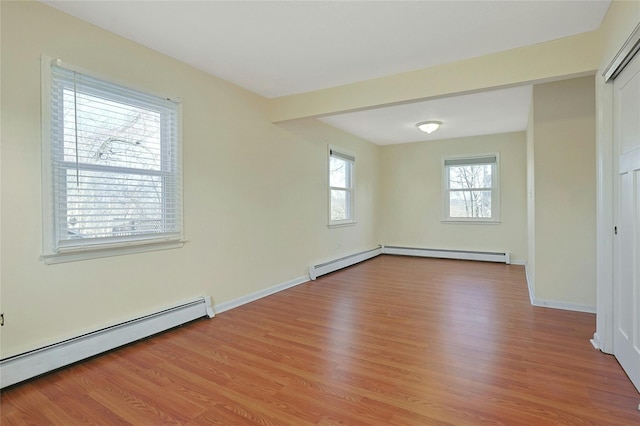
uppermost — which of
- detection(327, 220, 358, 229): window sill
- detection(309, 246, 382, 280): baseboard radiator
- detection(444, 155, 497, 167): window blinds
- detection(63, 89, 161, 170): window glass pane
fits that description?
detection(444, 155, 497, 167): window blinds

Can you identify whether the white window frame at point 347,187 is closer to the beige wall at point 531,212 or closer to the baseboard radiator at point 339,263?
the baseboard radiator at point 339,263

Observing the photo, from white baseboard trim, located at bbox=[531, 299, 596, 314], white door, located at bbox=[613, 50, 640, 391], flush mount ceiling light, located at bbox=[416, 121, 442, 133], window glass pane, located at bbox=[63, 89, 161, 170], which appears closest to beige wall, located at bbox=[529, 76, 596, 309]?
white baseboard trim, located at bbox=[531, 299, 596, 314]

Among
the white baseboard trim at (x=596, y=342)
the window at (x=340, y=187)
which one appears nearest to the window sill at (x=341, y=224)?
the window at (x=340, y=187)

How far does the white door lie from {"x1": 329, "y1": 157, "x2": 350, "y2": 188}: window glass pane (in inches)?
157

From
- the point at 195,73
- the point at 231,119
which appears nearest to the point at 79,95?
the point at 195,73

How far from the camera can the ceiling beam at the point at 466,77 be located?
8.68 ft

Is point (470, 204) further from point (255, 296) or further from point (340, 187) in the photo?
point (255, 296)

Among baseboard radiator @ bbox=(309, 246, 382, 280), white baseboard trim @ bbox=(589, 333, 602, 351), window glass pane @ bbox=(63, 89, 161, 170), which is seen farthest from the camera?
baseboard radiator @ bbox=(309, 246, 382, 280)

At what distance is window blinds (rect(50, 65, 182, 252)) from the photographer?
2352 mm

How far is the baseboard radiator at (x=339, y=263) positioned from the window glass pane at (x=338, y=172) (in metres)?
1.38

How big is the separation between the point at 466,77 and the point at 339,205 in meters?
3.43

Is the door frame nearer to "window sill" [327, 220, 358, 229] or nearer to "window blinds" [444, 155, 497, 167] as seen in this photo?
"window sill" [327, 220, 358, 229]

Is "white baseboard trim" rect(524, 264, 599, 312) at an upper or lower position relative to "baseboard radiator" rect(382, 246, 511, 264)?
lower

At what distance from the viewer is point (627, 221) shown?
7.02 feet
